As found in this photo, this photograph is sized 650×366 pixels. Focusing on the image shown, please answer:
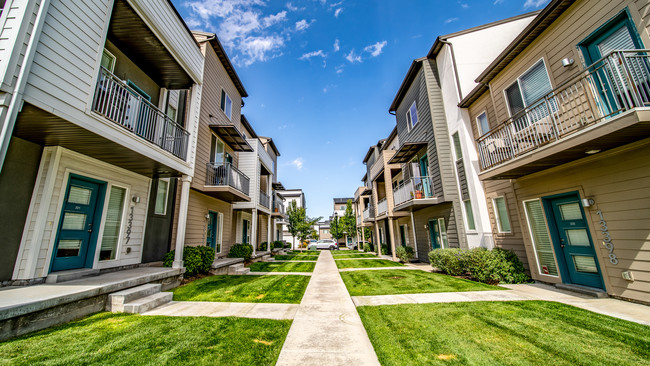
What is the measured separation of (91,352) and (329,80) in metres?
14.8

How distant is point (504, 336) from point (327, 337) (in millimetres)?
2599

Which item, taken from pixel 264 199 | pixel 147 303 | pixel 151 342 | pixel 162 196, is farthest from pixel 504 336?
pixel 264 199

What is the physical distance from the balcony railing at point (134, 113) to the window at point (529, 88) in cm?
1033

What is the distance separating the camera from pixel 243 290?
21.7ft

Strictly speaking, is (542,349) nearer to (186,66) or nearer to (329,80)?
(186,66)

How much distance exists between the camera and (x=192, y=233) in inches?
380

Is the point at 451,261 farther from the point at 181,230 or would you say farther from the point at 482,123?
the point at 181,230

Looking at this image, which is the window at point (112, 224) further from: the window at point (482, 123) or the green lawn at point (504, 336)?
the window at point (482, 123)

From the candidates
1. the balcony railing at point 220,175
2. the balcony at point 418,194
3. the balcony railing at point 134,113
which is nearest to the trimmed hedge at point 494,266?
the balcony at point 418,194

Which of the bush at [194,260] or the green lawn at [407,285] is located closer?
the green lawn at [407,285]

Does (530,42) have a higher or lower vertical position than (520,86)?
higher

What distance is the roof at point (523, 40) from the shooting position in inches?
239

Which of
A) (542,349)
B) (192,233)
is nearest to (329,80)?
(192,233)

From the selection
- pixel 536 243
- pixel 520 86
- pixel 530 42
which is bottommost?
pixel 536 243
